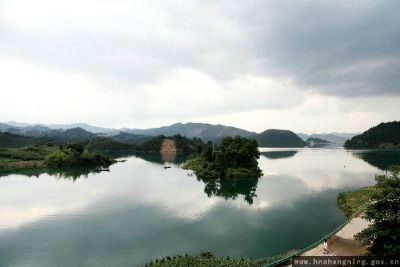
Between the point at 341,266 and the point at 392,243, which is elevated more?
the point at 392,243

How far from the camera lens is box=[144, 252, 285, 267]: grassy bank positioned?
3612 centimetres

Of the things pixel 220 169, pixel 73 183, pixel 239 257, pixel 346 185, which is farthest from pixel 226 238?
pixel 73 183

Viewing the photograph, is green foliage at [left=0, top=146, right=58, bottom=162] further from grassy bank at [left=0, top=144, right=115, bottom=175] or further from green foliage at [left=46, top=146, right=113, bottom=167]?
green foliage at [left=46, top=146, right=113, bottom=167]

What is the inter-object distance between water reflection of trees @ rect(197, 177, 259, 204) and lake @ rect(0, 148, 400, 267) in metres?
0.28

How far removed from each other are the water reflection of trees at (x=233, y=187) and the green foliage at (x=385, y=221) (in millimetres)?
50123

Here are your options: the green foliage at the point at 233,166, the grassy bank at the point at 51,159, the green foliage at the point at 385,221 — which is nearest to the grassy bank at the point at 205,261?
the green foliage at the point at 385,221

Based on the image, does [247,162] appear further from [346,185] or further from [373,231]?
[373,231]

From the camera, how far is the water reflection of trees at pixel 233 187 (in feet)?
284

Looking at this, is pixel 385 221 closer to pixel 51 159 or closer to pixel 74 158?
pixel 74 158

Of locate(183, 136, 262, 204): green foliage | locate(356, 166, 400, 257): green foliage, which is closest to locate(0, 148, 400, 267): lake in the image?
locate(183, 136, 262, 204): green foliage

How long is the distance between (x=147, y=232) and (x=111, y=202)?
30.0 metres

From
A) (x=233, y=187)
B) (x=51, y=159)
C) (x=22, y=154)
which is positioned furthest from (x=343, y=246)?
(x=22, y=154)

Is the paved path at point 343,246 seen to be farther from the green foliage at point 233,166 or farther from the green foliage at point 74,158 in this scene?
the green foliage at point 74,158

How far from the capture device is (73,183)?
4496 inches
